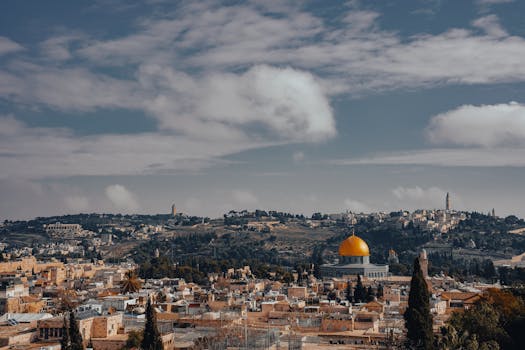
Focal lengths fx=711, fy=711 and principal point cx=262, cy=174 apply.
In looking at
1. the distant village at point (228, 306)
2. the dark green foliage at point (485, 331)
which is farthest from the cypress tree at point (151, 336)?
the dark green foliage at point (485, 331)

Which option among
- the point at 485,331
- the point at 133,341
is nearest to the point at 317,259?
the point at 485,331

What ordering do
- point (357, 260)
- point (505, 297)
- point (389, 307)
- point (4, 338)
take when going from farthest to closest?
point (357, 260) → point (389, 307) → point (505, 297) → point (4, 338)

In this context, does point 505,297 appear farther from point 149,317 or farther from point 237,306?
point 149,317

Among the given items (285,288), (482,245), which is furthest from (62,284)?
(482,245)

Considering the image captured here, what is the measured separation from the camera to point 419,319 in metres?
31.8

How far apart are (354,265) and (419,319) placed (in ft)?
158

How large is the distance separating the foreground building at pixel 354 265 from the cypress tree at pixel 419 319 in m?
46.3

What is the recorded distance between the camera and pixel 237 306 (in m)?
46.8

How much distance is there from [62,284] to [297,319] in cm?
3778

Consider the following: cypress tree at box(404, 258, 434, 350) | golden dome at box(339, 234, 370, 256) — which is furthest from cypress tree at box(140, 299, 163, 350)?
golden dome at box(339, 234, 370, 256)

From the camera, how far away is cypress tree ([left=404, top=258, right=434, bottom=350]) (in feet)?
104

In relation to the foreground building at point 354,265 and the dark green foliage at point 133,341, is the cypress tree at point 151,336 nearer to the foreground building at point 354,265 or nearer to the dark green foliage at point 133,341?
the dark green foliage at point 133,341

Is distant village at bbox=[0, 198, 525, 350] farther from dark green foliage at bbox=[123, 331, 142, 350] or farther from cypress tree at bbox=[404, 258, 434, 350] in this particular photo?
cypress tree at bbox=[404, 258, 434, 350]

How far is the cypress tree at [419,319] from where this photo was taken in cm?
3156
